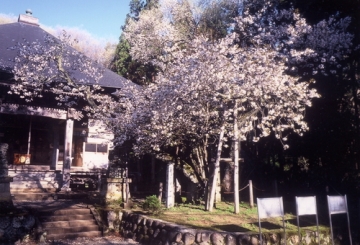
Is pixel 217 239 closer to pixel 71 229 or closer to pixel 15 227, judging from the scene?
pixel 71 229

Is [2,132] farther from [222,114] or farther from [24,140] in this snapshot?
[222,114]

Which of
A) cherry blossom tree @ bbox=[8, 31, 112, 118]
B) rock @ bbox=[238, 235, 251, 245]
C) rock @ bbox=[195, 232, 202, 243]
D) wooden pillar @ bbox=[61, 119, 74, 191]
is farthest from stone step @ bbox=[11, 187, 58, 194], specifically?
rock @ bbox=[238, 235, 251, 245]

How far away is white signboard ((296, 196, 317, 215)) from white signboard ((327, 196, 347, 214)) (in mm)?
410

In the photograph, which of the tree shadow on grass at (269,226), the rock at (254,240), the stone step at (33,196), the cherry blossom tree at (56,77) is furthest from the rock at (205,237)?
the stone step at (33,196)

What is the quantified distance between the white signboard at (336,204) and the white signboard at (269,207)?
135cm

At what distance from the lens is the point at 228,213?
10.9 meters

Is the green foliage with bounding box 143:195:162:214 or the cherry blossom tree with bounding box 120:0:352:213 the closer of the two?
the green foliage with bounding box 143:195:162:214

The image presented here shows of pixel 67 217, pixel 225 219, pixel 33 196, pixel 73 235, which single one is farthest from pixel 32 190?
pixel 225 219

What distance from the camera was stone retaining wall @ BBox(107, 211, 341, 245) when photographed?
798 cm

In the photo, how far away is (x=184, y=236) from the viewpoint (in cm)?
805

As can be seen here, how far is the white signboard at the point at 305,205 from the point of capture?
24.3 ft

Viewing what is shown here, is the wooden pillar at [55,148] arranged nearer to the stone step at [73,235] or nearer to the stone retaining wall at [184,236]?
the stone step at [73,235]

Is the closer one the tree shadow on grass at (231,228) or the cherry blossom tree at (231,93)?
the tree shadow on grass at (231,228)

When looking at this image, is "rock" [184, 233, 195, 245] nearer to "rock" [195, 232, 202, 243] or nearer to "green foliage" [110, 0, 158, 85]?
"rock" [195, 232, 202, 243]
